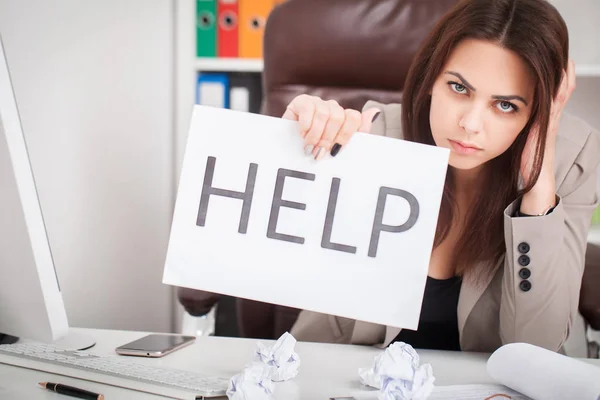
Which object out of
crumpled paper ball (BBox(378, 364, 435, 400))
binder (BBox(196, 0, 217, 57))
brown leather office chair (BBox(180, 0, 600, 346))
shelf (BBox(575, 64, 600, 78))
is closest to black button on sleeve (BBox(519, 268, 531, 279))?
crumpled paper ball (BBox(378, 364, 435, 400))

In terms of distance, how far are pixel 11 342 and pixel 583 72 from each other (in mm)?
1678

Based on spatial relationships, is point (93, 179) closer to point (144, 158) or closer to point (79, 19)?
point (144, 158)

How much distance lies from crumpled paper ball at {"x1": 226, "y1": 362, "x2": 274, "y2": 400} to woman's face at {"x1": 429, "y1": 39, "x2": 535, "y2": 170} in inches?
18.4

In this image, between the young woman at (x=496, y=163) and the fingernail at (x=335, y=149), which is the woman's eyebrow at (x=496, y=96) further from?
the fingernail at (x=335, y=149)

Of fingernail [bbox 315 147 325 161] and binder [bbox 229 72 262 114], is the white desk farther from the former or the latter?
binder [bbox 229 72 262 114]

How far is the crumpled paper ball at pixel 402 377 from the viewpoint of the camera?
57cm

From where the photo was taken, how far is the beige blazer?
83 cm

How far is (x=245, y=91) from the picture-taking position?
5.87 ft

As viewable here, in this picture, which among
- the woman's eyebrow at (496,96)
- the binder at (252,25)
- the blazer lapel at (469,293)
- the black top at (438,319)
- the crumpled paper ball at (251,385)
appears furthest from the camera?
the binder at (252,25)

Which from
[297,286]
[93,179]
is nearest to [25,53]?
[93,179]

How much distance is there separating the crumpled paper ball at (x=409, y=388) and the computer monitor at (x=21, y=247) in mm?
391

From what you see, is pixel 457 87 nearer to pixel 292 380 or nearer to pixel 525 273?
pixel 525 273

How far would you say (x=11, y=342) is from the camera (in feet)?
2.64

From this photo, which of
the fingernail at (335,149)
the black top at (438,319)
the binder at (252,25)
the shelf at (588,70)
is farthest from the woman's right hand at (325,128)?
the shelf at (588,70)
